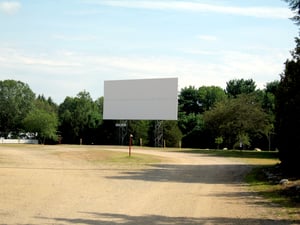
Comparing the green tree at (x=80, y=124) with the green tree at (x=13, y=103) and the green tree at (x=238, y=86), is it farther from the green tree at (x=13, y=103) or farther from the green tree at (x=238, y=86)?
the green tree at (x=238, y=86)

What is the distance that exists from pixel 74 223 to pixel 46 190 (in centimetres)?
605

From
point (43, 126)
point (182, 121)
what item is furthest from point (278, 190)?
point (182, 121)

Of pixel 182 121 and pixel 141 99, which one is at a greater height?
pixel 141 99

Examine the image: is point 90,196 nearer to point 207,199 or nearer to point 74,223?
point 207,199

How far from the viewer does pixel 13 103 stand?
315 feet

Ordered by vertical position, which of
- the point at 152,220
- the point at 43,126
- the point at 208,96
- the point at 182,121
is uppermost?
the point at 208,96

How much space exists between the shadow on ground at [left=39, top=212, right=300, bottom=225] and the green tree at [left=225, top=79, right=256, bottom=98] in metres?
80.2

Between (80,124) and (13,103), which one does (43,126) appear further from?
(13,103)

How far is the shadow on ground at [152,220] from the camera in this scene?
31.6 ft

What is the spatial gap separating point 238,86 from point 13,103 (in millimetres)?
46681

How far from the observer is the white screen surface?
2287 inches

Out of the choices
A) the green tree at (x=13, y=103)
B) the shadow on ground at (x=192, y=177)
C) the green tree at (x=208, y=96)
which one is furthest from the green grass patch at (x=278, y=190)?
the green tree at (x=13, y=103)

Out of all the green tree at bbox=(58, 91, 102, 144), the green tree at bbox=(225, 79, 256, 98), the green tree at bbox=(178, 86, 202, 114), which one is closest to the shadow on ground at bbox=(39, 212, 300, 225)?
the green tree at bbox=(58, 91, 102, 144)

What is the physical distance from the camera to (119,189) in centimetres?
1600
